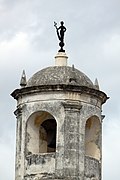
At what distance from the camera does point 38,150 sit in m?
37.3

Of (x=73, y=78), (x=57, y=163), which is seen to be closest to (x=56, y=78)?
(x=73, y=78)

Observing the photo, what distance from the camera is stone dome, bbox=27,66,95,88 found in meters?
36.8

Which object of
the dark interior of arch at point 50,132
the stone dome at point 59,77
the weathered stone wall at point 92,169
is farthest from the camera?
the dark interior of arch at point 50,132

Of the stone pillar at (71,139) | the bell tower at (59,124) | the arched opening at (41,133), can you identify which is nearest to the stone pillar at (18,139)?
the bell tower at (59,124)

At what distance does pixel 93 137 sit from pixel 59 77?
2.37 metres

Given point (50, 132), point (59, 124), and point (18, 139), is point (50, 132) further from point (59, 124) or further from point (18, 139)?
point (59, 124)

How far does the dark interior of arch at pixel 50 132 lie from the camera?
37781 mm

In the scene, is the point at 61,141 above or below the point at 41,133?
below

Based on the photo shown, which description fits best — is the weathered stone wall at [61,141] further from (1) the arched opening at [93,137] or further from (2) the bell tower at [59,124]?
(1) the arched opening at [93,137]

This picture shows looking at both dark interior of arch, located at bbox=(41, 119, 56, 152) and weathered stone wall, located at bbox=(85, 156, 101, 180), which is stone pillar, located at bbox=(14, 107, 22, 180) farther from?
weathered stone wall, located at bbox=(85, 156, 101, 180)

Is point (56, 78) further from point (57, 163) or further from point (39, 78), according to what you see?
point (57, 163)

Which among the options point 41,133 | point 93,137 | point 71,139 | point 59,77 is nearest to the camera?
point 71,139

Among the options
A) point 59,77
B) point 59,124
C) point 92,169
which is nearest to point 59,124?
point 59,124

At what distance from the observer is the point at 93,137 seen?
37594 mm
